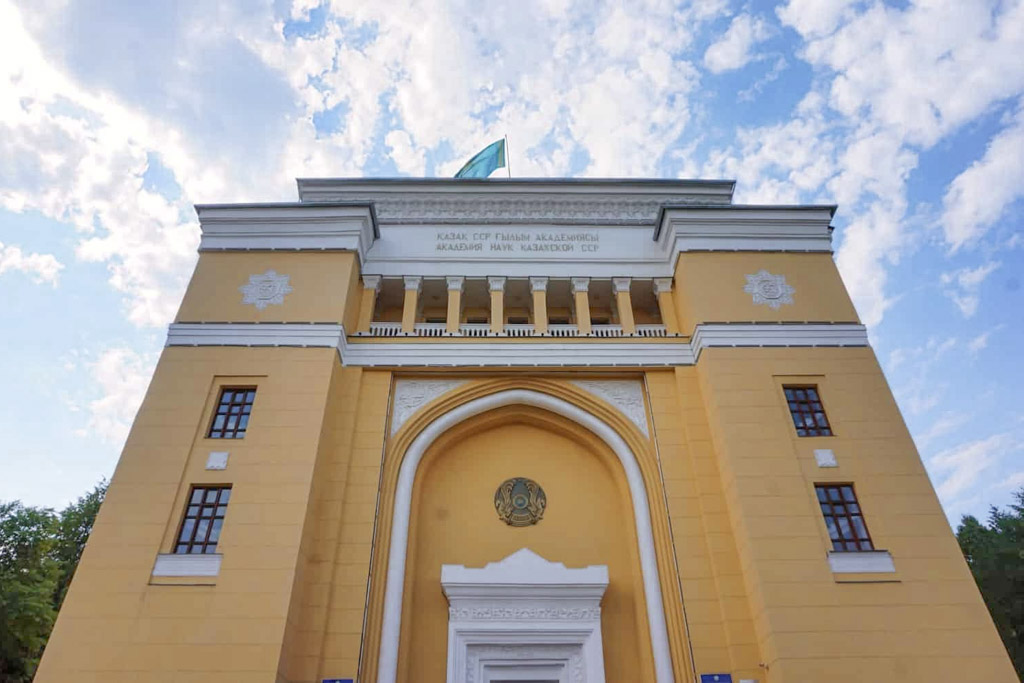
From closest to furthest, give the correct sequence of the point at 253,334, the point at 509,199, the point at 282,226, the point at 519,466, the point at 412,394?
the point at 253,334, the point at 519,466, the point at 412,394, the point at 282,226, the point at 509,199

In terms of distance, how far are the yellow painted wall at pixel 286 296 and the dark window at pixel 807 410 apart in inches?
407

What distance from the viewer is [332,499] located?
41.2 ft

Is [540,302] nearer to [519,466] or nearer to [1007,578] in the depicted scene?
[519,466]

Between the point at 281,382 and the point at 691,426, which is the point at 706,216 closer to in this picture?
the point at 691,426

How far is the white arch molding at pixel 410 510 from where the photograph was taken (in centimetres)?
1140

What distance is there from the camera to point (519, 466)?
47.3ft

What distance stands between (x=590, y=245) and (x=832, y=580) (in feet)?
32.0

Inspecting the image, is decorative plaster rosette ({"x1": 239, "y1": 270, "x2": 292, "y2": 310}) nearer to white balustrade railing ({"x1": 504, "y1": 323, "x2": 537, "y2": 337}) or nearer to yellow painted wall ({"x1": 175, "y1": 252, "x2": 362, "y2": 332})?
yellow painted wall ({"x1": 175, "y1": 252, "x2": 362, "y2": 332})

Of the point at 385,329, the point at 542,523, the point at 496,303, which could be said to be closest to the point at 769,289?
the point at 496,303

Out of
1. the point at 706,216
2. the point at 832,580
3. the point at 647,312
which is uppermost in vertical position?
the point at 706,216

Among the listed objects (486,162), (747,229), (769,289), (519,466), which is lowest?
(519,466)

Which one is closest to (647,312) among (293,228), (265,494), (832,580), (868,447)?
(868,447)

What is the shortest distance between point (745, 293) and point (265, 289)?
11.6 m

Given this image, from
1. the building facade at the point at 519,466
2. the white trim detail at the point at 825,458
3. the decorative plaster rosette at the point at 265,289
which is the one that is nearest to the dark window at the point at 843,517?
the building facade at the point at 519,466
